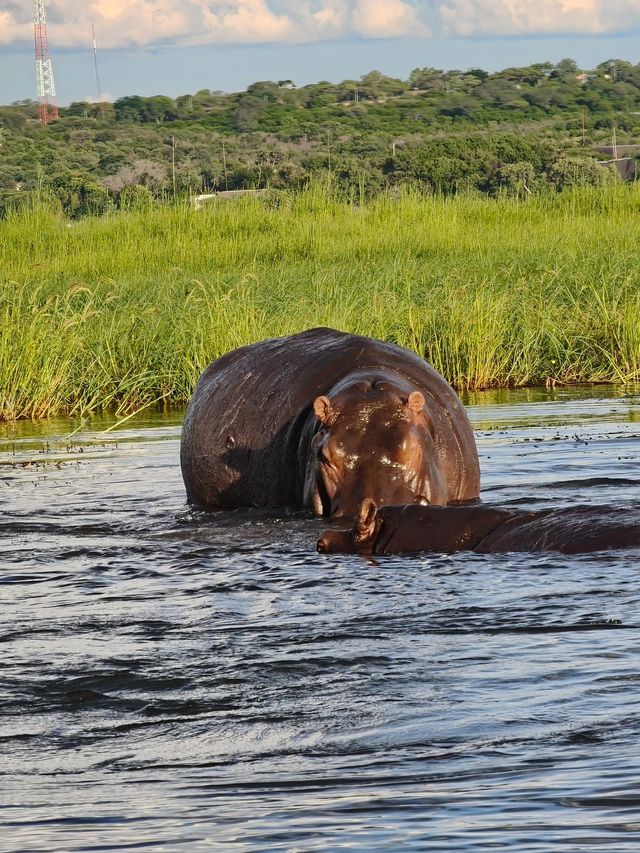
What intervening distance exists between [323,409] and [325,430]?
0.32 feet

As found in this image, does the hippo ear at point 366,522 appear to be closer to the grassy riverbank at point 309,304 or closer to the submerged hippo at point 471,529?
the submerged hippo at point 471,529

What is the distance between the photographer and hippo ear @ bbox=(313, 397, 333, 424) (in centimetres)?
578

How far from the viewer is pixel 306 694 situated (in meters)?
3.78

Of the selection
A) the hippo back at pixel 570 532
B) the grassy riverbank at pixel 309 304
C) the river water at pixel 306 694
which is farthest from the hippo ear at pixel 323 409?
the grassy riverbank at pixel 309 304

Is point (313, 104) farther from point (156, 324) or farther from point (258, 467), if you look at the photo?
point (258, 467)

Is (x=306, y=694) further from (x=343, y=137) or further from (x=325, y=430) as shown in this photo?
(x=343, y=137)

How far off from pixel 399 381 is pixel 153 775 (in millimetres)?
3248

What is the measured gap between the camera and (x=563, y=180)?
34.1m

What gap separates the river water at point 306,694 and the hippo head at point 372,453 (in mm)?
219

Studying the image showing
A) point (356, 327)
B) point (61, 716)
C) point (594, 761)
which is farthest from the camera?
point (356, 327)

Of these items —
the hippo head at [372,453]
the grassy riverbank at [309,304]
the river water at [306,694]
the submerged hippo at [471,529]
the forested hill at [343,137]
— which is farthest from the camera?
the forested hill at [343,137]

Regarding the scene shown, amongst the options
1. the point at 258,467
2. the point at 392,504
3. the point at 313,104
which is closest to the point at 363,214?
the point at 258,467

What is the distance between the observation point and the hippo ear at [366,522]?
522cm

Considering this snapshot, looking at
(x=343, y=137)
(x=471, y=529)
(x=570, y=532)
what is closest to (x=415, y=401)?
(x=471, y=529)
